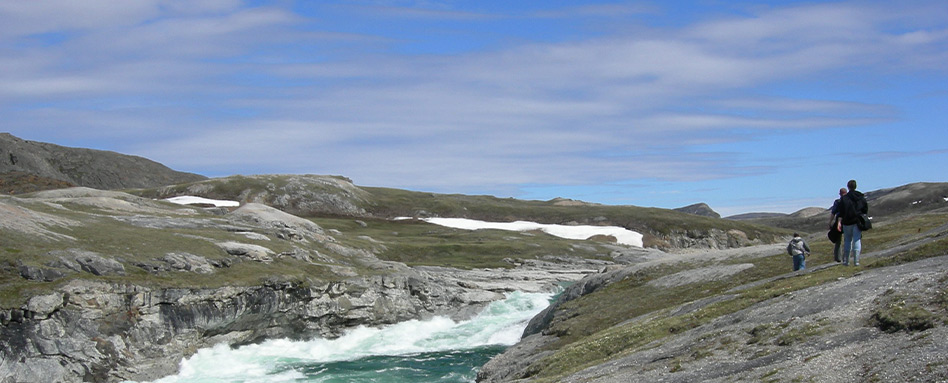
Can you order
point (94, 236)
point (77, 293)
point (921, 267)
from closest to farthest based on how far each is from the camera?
point (921, 267) → point (77, 293) → point (94, 236)

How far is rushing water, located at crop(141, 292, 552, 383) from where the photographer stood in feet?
150

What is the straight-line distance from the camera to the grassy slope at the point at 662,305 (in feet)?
90.0

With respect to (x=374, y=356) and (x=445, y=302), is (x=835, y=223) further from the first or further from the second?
(x=445, y=302)

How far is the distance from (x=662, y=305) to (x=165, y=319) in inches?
1328

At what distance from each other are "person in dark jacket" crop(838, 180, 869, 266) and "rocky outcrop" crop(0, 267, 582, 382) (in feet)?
135

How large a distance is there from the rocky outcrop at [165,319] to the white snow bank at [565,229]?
3680 inches

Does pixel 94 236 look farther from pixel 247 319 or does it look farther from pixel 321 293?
pixel 321 293

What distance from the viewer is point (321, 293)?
190 feet

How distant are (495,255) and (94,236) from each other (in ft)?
243

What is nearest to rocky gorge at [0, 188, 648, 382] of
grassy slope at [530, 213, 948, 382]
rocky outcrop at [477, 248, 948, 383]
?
grassy slope at [530, 213, 948, 382]

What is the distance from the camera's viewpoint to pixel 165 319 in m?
45.8

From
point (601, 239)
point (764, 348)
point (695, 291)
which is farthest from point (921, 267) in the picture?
point (601, 239)

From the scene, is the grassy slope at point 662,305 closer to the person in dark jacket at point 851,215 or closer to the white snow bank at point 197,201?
the person in dark jacket at point 851,215

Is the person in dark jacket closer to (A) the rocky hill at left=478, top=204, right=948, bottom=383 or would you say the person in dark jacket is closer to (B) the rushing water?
(A) the rocky hill at left=478, top=204, right=948, bottom=383
